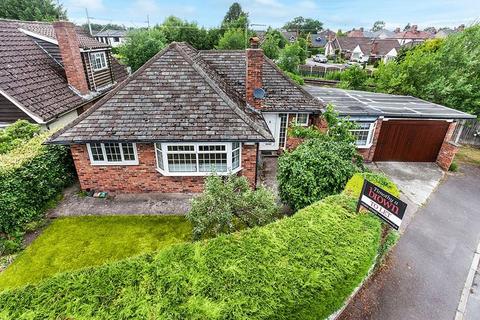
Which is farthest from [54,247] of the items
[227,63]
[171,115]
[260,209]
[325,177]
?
[227,63]

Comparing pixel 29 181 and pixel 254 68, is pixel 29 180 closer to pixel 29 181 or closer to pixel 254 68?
pixel 29 181

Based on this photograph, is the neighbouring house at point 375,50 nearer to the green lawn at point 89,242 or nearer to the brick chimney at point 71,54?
the brick chimney at point 71,54

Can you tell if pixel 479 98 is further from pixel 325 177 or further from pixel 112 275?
pixel 112 275

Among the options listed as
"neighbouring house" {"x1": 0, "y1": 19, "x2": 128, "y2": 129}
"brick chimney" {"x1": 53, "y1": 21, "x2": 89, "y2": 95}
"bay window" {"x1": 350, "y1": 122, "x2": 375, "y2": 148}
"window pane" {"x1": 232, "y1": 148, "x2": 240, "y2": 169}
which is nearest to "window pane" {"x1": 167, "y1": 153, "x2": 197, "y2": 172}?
"window pane" {"x1": 232, "y1": 148, "x2": 240, "y2": 169}

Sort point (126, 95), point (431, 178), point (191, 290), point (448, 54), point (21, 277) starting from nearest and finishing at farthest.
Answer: point (191, 290), point (21, 277), point (126, 95), point (431, 178), point (448, 54)

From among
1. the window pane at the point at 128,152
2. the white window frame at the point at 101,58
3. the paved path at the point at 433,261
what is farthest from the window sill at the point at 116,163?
the paved path at the point at 433,261
